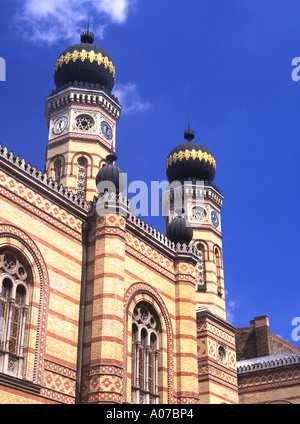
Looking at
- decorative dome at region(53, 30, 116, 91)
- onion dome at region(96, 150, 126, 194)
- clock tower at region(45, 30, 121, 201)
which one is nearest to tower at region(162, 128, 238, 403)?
onion dome at region(96, 150, 126, 194)

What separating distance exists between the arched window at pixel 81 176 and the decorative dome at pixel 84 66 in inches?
139

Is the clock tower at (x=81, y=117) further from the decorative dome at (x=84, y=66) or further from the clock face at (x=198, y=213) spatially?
the clock face at (x=198, y=213)

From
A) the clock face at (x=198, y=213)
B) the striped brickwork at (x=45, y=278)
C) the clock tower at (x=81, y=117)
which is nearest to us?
the striped brickwork at (x=45, y=278)

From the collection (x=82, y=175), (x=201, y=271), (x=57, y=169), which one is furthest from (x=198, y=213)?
(x=57, y=169)

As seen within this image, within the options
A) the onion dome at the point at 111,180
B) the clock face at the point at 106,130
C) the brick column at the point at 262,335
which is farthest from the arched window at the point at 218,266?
the onion dome at the point at 111,180

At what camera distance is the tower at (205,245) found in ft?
74.1

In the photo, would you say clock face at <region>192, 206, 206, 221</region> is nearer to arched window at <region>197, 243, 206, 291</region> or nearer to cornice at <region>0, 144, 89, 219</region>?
arched window at <region>197, 243, 206, 291</region>

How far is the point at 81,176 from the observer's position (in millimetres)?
21844

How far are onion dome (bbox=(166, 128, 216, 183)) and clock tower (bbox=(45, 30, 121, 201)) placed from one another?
4.84 metres

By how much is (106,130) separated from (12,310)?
10.4 m

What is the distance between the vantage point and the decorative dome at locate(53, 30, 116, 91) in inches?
918

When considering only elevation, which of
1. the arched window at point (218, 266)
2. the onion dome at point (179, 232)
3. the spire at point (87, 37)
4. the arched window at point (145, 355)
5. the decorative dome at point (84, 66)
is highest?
the spire at point (87, 37)
